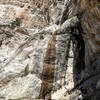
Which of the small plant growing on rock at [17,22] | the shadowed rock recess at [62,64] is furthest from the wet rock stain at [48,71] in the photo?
the small plant growing on rock at [17,22]

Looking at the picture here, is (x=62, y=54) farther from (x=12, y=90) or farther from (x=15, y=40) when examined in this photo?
(x=15, y=40)

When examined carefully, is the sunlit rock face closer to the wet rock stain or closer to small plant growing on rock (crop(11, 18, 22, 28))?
the wet rock stain

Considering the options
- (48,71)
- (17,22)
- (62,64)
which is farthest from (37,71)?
(17,22)

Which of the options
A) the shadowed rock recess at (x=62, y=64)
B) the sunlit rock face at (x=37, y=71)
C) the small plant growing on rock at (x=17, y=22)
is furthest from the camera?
the small plant growing on rock at (x=17, y=22)

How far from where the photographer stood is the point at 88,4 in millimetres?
10609

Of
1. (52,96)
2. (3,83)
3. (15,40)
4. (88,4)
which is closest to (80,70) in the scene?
(52,96)

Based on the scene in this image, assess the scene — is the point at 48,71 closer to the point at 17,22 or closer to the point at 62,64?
the point at 62,64

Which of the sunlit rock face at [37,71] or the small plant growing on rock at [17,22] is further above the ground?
the small plant growing on rock at [17,22]

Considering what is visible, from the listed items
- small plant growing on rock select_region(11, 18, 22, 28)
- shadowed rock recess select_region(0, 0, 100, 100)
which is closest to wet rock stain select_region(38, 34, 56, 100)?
shadowed rock recess select_region(0, 0, 100, 100)

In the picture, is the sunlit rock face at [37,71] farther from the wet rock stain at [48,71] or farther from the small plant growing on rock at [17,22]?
the small plant growing on rock at [17,22]

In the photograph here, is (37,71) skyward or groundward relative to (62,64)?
groundward

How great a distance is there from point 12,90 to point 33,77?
1.84m

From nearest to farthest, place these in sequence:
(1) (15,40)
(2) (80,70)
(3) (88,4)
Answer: (3) (88,4), (2) (80,70), (1) (15,40)

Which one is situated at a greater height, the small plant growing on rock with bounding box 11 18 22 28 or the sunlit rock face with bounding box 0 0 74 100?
the small plant growing on rock with bounding box 11 18 22 28
